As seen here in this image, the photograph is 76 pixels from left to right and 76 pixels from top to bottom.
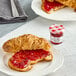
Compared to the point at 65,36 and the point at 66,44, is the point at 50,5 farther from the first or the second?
the point at 66,44

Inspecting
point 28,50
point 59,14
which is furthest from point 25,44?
point 59,14

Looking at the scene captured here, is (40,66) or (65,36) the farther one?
(65,36)

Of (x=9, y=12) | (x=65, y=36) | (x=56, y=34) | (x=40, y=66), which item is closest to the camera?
(x=40, y=66)

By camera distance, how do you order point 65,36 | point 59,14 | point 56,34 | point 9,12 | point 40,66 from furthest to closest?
point 9,12 < point 59,14 < point 65,36 < point 56,34 < point 40,66

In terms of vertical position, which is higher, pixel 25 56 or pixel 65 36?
pixel 25 56

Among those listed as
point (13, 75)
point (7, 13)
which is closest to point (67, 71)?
point (13, 75)

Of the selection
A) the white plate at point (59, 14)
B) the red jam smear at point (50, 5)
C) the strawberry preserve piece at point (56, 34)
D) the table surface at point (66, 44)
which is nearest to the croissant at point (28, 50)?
the table surface at point (66, 44)

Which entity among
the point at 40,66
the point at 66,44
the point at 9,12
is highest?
the point at 40,66

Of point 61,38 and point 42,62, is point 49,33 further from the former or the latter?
point 42,62

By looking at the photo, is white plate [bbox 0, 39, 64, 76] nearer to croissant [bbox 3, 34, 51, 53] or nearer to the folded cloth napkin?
croissant [bbox 3, 34, 51, 53]
